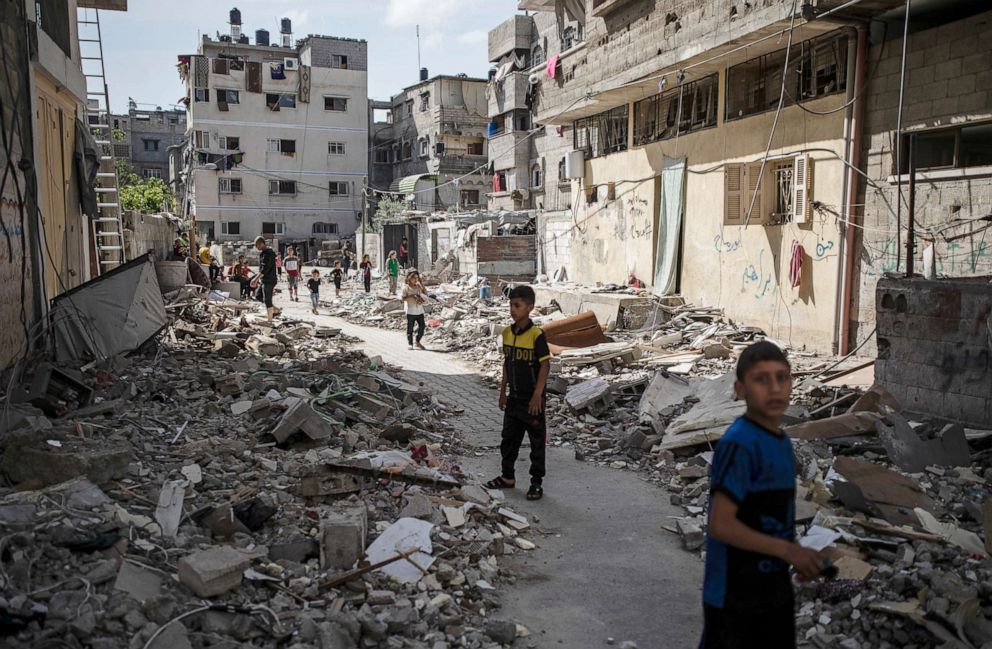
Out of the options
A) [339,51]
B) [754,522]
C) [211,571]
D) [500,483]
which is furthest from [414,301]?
[339,51]

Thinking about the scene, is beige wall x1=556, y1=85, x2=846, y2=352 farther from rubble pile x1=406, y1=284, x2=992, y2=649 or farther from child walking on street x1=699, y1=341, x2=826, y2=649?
child walking on street x1=699, y1=341, x2=826, y2=649

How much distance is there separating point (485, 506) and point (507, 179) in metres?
37.3

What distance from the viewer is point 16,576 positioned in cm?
343

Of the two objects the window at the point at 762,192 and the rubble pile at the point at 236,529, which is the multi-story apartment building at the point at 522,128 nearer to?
the window at the point at 762,192

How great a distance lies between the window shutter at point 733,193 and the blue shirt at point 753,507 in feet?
43.0

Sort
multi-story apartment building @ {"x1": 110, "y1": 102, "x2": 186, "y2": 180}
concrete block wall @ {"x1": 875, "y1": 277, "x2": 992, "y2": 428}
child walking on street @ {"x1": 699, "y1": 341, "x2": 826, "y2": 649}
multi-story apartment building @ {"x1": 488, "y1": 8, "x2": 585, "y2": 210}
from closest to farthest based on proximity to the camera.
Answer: child walking on street @ {"x1": 699, "y1": 341, "x2": 826, "y2": 649} < concrete block wall @ {"x1": 875, "y1": 277, "x2": 992, "y2": 428} < multi-story apartment building @ {"x1": 488, "y1": 8, "x2": 585, "y2": 210} < multi-story apartment building @ {"x1": 110, "y1": 102, "x2": 186, "y2": 180}

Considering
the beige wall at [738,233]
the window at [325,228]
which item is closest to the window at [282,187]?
the window at [325,228]

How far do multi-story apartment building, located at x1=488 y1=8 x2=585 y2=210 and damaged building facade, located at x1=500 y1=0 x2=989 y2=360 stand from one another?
16526 millimetres

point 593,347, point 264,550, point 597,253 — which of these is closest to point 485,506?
point 264,550

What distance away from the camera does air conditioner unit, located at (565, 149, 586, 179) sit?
869 inches

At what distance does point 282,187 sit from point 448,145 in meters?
11.6

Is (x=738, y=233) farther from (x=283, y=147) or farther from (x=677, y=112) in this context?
(x=283, y=147)

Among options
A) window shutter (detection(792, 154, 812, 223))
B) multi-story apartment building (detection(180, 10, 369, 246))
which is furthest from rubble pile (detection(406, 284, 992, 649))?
multi-story apartment building (detection(180, 10, 369, 246))

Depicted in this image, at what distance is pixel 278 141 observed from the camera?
4969 centimetres
